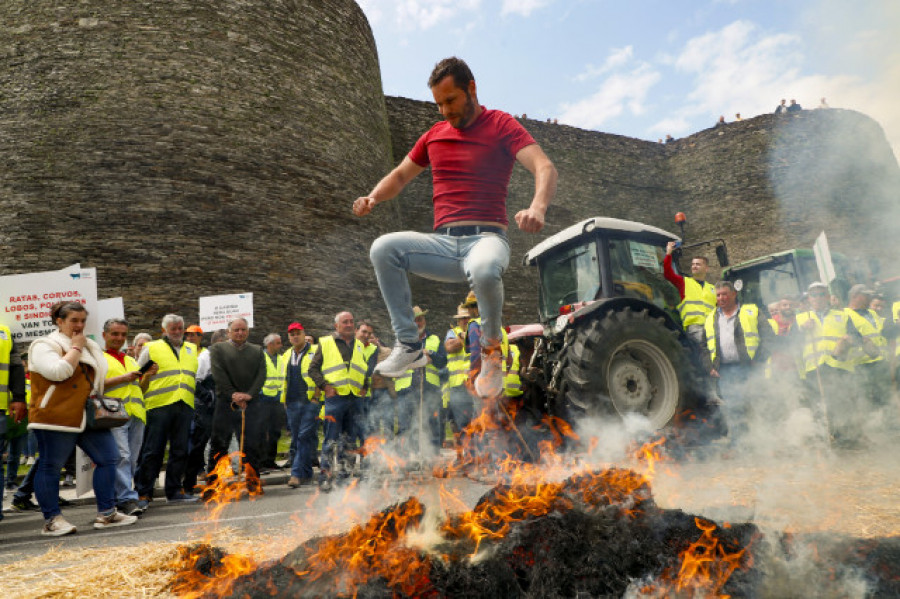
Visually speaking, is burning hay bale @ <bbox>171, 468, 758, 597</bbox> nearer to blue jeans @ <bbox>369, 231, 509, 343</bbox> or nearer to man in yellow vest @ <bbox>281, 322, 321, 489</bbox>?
blue jeans @ <bbox>369, 231, 509, 343</bbox>

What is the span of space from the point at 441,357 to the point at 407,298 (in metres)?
5.36

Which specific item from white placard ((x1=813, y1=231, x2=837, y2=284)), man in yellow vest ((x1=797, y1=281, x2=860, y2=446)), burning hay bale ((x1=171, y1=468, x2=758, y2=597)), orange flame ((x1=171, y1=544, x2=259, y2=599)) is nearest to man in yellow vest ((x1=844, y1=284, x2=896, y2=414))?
man in yellow vest ((x1=797, y1=281, x2=860, y2=446))

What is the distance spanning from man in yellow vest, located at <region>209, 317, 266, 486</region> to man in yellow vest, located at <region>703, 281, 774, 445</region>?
581 cm

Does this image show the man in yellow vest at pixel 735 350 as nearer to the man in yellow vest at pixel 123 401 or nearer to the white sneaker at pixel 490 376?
the white sneaker at pixel 490 376

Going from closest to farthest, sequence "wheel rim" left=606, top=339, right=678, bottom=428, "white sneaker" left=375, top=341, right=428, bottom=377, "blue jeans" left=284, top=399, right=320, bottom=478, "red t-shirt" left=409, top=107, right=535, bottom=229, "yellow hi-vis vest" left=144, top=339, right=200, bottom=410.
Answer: "red t-shirt" left=409, top=107, right=535, bottom=229 → "white sneaker" left=375, top=341, right=428, bottom=377 → "wheel rim" left=606, top=339, right=678, bottom=428 → "yellow hi-vis vest" left=144, top=339, right=200, bottom=410 → "blue jeans" left=284, top=399, right=320, bottom=478

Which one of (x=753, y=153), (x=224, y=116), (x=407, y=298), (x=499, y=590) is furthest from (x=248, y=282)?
(x=753, y=153)

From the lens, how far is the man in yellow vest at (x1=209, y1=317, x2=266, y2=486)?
307 inches

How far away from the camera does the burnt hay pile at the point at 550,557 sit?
7.85 feet

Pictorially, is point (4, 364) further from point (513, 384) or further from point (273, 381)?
point (513, 384)

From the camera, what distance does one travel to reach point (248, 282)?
14.9m

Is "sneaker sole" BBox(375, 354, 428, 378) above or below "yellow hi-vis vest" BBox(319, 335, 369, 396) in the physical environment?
below

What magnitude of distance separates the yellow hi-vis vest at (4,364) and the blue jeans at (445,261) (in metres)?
4.96

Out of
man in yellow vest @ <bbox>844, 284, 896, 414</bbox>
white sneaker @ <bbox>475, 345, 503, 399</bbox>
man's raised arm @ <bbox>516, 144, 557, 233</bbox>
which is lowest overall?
man in yellow vest @ <bbox>844, 284, 896, 414</bbox>

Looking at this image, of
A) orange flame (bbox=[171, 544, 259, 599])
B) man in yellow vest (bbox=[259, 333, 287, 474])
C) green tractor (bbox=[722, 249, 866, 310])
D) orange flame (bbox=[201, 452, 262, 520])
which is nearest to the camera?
orange flame (bbox=[171, 544, 259, 599])
